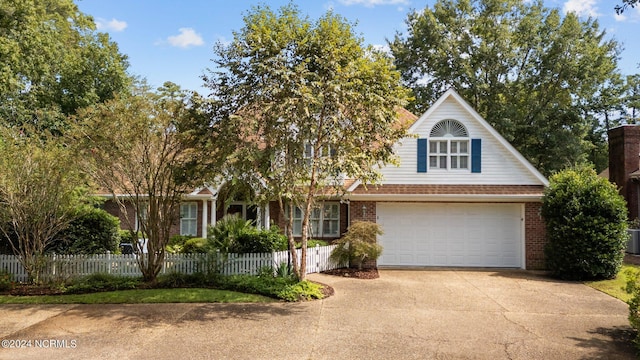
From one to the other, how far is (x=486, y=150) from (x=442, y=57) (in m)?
15.9

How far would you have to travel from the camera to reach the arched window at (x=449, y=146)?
615 inches

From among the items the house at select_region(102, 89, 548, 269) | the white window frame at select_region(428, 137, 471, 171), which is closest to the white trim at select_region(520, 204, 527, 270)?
the house at select_region(102, 89, 548, 269)

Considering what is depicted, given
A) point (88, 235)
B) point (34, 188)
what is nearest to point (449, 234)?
point (88, 235)

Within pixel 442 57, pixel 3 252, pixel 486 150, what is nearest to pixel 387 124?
pixel 486 150

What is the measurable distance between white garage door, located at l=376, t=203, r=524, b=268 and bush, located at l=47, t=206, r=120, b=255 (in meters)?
8.89

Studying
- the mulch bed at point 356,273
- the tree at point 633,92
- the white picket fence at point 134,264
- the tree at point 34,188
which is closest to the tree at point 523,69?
the tree at point 633,92

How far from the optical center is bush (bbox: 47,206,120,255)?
12.6 m

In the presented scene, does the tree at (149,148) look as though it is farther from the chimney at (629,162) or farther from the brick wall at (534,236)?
the chimney at (629,162)

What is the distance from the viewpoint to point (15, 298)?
33.1 feet

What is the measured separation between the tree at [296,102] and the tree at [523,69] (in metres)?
18.3

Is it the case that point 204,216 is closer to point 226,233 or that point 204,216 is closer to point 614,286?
point 226,233

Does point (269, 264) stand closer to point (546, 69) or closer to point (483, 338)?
point (483, 338)

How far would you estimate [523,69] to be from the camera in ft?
95.0

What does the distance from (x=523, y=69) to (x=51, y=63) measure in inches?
1160
